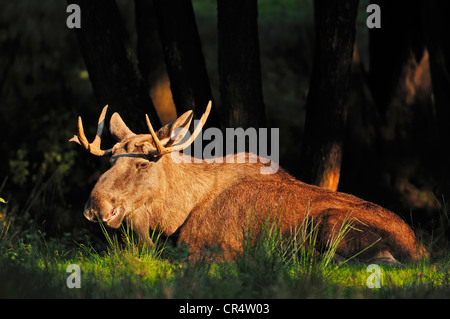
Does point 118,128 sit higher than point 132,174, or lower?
higher

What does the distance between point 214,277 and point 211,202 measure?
207 centimetres

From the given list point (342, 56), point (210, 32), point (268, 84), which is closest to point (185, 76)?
point (342, 56)

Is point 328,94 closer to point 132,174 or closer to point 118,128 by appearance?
point 118,128

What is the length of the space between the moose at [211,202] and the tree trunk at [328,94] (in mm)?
1098

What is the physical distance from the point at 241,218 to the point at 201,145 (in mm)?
1710

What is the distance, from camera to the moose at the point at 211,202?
7203 millimetres

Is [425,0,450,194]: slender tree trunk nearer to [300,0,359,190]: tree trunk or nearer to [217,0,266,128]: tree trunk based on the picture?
[300,0,359,190]: tree trunk

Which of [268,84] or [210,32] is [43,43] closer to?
[210,32]

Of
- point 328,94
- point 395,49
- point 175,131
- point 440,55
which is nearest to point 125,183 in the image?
point 175,131

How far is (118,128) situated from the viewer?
26.8 ft

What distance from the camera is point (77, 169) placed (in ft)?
40.4

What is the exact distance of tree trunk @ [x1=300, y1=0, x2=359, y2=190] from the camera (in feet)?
29.5

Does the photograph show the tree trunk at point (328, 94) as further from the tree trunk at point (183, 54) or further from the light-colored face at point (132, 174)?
the light-colored face at point (132, 174)

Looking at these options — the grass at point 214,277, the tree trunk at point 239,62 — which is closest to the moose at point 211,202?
the grass at point 214,277
